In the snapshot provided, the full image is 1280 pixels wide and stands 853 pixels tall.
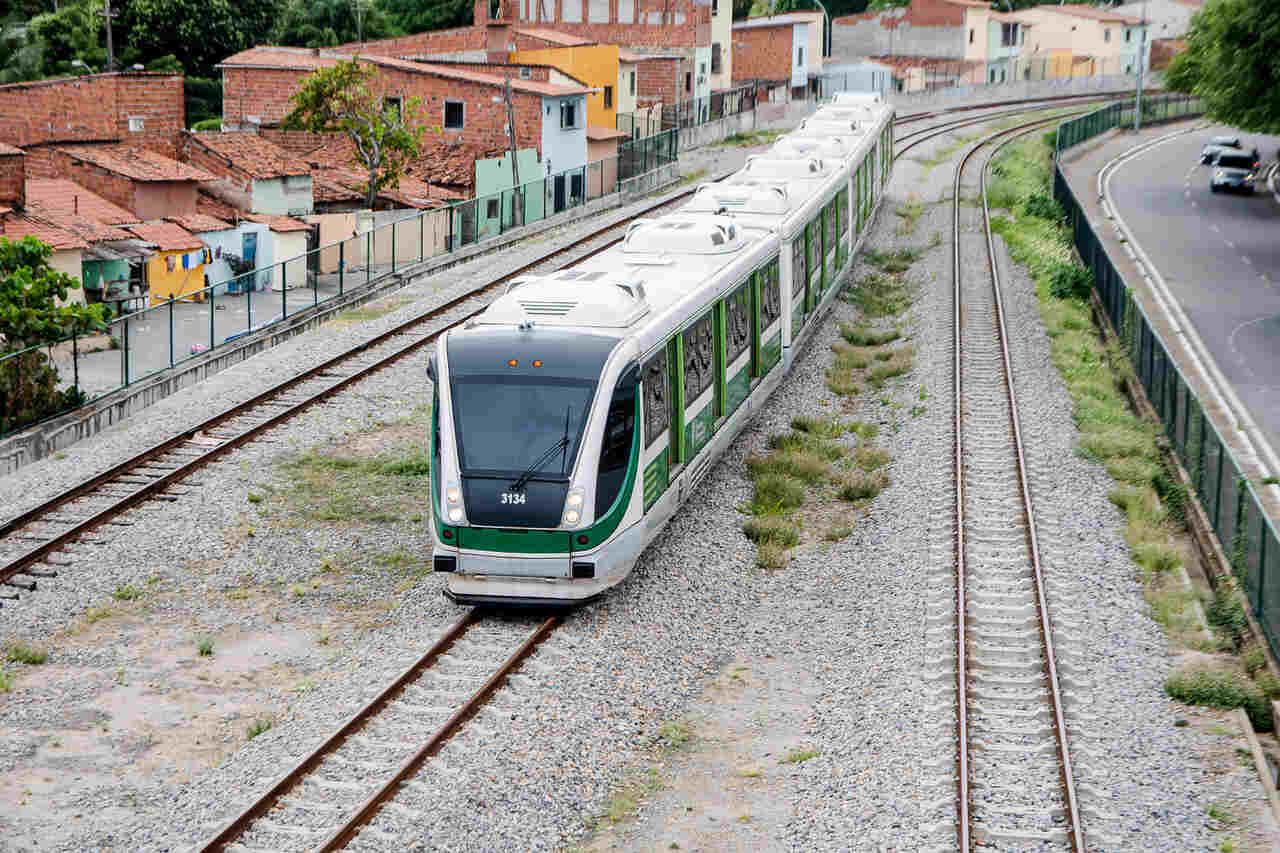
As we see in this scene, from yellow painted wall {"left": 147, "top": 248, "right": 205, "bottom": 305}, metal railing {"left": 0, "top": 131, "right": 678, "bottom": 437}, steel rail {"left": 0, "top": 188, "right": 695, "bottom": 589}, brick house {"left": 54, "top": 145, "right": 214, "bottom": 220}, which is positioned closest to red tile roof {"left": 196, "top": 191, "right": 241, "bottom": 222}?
brick house {"left": 54, "top": 145, "right": 214, "bottom": 220}

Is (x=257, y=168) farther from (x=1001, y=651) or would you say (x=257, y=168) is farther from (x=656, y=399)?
(x=1001, y=651)

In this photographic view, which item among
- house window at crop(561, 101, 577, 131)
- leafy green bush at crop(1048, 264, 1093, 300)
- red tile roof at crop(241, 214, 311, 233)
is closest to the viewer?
leafy green bush at crop(1048, 264, 1093, 300)

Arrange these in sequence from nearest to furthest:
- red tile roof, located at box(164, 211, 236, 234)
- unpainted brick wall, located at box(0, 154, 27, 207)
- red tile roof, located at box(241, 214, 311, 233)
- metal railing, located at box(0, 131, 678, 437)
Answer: metal railing, located at box(0, 131, 678, 437), unpainted brick wall, located at box(0, 154, 27, 207), red tile roof, located at box(164, 211, 236, 234), red tile roof, located at box(241, 214, 311, 233)

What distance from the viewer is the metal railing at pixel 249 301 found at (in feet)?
82.9

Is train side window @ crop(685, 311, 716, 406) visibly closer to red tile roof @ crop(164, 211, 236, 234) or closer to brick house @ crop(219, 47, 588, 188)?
red tile roof @ crop(164, 211, 236, 234)

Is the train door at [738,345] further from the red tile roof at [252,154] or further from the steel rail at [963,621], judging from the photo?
the red tile roof at [252,154]

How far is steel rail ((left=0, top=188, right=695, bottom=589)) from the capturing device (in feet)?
58.8

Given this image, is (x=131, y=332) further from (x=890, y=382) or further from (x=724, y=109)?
(x=724, y=109)

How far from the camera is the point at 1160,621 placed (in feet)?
51.7

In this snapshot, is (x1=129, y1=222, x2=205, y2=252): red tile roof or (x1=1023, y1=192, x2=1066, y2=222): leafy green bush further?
→ (x1=1023, y1=192, x2=1066, y2=222): leafy green bush

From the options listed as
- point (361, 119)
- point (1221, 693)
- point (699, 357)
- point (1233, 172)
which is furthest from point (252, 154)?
point (1221, 693)

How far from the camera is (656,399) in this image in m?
16.5

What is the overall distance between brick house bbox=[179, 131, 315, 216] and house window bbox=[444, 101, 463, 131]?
7.46m

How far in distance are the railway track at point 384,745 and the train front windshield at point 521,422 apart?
3.89 feet
